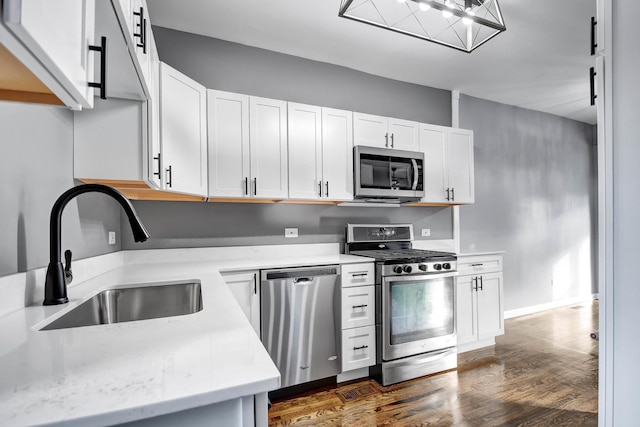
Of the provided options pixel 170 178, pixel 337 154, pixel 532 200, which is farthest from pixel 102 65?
pixel 532 200

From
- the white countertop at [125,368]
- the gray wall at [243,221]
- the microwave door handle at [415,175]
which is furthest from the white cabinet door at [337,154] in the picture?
the white countertop at [125,368]

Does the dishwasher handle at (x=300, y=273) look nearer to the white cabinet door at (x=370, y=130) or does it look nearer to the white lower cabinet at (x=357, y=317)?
the white lower cabinet at (x=357, y=317)

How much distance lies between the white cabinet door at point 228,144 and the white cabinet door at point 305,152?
1.23 feet

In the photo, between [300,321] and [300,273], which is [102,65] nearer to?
[300,273]

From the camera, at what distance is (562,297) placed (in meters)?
4.70

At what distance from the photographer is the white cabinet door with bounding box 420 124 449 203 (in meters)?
3.22

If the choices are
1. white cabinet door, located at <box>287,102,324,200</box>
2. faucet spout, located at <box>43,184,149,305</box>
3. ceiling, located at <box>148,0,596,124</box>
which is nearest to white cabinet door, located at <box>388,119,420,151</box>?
ceiling, located at <box>148,0,596,124</box>

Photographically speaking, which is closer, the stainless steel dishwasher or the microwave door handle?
the stainless steel dishwasher

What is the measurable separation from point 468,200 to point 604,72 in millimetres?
2192

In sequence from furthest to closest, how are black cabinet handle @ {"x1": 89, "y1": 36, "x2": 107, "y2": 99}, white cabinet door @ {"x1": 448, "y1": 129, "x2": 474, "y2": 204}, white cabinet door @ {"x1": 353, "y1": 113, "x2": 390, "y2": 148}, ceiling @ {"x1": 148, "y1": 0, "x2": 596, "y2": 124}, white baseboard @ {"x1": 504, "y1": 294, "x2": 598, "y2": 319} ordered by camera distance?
1. white baseboard @ {"x1": 504, "y1": 294, "x2": 598, "y2": 319}
2. white cabinet door @ {"x1": 448, "y1": 129, "x2": 474, "y2": 204}
3. white cabinet door @ {"x1": 353, "y1": 113, "x2": 390, "y2": 148}
4. ceiling @ {"x1": 148, "y1": 0, "x2": 596, "y2": 124}
5. black cabinet handle @ {"x1": 89, "y1": 36, "x2": 107, "y2": 99}

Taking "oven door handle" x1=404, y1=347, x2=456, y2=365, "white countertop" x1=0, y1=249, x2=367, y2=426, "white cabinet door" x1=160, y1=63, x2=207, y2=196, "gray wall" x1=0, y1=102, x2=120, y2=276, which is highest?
"white cabinet door" x1=160, y1=63, x2=207, y2=196

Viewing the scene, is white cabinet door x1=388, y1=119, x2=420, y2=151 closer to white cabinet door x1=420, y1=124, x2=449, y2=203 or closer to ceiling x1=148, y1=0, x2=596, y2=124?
white cabinet door x1=420, y1=124, x2=449, y2=203

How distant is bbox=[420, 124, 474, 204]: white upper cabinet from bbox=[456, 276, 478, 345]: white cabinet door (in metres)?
0.86

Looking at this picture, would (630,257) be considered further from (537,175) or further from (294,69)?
(537,175)
